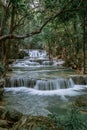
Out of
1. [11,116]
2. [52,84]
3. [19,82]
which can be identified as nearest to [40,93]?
[52,84]

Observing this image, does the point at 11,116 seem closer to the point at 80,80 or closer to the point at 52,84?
the point at 52,84

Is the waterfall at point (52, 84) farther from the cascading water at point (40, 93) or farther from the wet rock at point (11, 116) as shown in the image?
the wet rock at point (11, 116)

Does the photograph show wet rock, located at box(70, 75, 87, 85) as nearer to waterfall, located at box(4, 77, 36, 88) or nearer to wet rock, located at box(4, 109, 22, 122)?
waterfall, located at box(4, 77, 36, 88)

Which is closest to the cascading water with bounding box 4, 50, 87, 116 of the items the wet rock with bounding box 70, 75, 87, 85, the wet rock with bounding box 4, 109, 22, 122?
the wet rock with bounding box 70, 75, 87, 85

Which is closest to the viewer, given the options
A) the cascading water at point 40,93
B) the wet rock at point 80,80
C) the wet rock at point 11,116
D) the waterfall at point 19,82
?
the wet rock at point 11,116

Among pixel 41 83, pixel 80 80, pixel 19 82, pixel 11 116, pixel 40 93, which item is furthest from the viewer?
pixel 80 80

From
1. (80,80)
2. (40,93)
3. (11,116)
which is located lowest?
(40,93)

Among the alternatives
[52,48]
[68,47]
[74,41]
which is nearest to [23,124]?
[74,41]

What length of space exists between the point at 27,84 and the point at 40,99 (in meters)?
3.00

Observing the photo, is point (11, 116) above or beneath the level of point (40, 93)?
above

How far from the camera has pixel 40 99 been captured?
1160cm

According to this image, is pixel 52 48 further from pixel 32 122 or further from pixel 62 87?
pixel 32 122

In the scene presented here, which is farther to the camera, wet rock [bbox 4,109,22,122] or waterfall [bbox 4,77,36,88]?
waterfall [bbox 4,77,36,88]

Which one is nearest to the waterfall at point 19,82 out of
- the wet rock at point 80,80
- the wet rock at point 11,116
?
the wet rock at point 80,80
